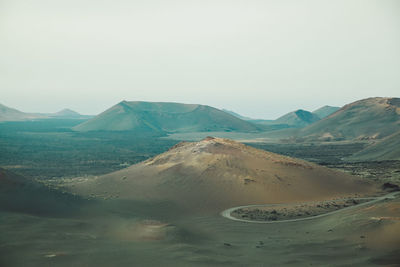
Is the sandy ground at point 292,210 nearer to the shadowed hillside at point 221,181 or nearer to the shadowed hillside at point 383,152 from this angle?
the shadowed hillside at point 221,181

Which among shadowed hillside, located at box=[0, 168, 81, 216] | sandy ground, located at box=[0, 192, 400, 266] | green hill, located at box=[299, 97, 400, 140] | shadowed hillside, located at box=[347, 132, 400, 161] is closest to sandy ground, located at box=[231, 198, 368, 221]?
sandy ground, located at box=[0, 192, 400, 266]

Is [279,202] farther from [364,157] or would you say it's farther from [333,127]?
[333,127]

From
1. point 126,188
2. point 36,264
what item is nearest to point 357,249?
point 36,264

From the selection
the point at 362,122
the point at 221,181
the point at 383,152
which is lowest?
the point at 221,181

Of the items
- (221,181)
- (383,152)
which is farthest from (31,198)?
(383,152)

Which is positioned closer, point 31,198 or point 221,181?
point 31,198

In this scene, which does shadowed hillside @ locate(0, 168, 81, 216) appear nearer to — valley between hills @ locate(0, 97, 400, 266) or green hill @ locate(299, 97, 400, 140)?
valley between hills @ locate(0, 97, 400, 266)

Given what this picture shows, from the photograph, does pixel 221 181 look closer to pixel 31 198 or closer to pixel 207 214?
pixel 207 214

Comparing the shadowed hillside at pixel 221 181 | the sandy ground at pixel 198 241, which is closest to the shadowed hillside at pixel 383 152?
the shadowed hillside at pixel 221 181
